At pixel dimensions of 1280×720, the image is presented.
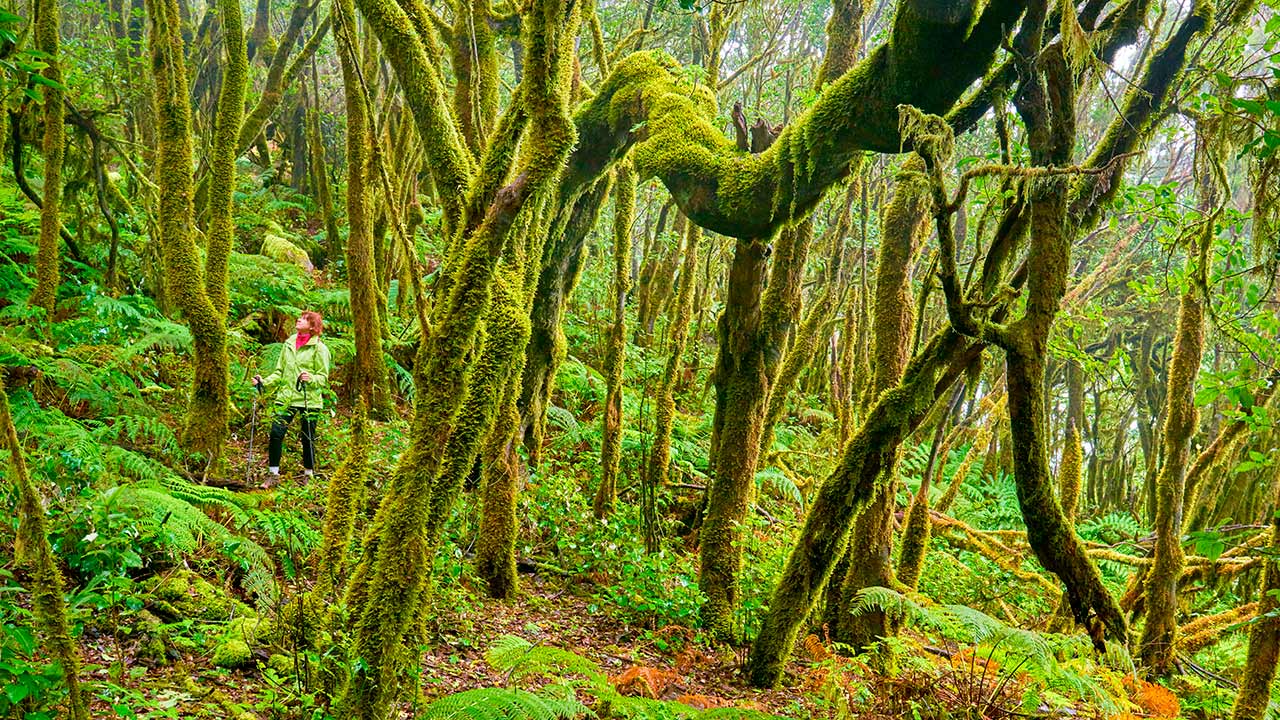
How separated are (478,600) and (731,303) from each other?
2.99 m

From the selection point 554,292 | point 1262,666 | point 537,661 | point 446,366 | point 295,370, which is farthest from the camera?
point 295,370

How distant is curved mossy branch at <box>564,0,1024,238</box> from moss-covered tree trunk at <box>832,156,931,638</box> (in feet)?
4.47

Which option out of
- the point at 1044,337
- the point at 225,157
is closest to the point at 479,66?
the point at 225,157

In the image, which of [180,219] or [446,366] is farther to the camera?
[180,219]

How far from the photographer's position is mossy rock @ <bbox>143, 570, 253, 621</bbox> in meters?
4.11

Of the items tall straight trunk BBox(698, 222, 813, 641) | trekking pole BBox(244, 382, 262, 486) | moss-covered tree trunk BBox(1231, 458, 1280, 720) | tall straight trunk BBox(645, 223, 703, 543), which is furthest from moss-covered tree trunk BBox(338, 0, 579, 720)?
moss-covered tree trunk BBox(1231, 458, 1280, 720)

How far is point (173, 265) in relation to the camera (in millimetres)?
5742

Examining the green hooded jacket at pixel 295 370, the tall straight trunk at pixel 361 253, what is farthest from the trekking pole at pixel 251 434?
the tall straight trunk at pixel 361 253

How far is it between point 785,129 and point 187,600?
463 centimetres

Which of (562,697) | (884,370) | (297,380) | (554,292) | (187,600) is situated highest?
(554,292)

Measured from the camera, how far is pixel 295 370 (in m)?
7.24

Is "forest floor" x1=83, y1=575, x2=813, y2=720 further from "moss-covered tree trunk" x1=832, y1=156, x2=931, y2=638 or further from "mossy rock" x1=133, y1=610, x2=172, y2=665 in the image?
"moss-covered tree trunk" x1=832, y1=156, x2=931, y2=638

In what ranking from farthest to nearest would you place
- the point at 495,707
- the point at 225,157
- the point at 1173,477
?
the point at 225,157
the point at 1173,477
the point at 495,707

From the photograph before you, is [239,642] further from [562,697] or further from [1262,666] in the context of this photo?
[1262,666]
